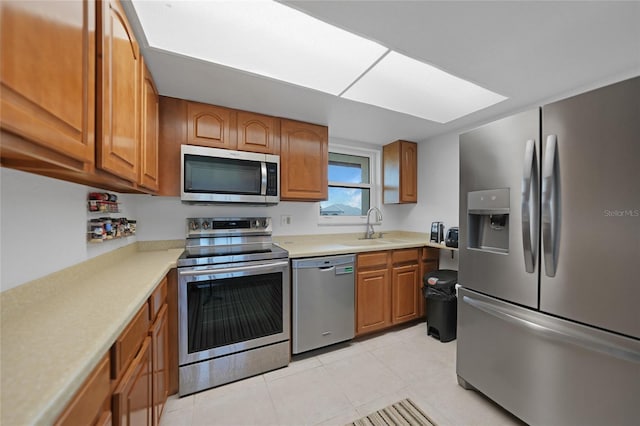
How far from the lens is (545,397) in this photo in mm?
1249

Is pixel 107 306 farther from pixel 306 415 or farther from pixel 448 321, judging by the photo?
pixel 448 321

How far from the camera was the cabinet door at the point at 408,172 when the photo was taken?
10.4ft

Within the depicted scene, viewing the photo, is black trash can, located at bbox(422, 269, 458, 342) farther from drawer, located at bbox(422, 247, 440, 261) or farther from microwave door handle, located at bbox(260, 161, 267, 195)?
microwave door handle, located at bbox(260, 161, 267, 195)

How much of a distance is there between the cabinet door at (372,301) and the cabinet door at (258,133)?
151 centimetres

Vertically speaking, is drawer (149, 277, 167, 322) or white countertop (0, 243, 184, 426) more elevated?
white countertop (0, 243, 184, 426)

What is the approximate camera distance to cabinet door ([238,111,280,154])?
215 cm

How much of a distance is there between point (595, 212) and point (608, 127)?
0.38m

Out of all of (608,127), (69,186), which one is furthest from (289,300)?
(608,127)

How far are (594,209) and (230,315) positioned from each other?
219cm

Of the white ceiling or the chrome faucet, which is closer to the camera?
the white ceiling

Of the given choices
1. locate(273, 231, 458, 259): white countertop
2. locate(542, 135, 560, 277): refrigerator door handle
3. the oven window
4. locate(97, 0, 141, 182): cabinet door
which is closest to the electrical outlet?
locate(273, 231, 458, 259): white countertop

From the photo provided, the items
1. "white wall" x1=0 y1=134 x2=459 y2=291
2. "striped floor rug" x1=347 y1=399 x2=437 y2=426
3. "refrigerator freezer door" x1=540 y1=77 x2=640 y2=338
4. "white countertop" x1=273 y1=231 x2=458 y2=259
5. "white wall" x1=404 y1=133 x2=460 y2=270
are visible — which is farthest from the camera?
"white wall" x1=404 y1=133 x2=460 y2=270

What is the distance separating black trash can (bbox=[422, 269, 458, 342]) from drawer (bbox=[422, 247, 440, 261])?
343 millimetres

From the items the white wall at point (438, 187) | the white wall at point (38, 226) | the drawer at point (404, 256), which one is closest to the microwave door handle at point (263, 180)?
the white wall at point (38, 226)
